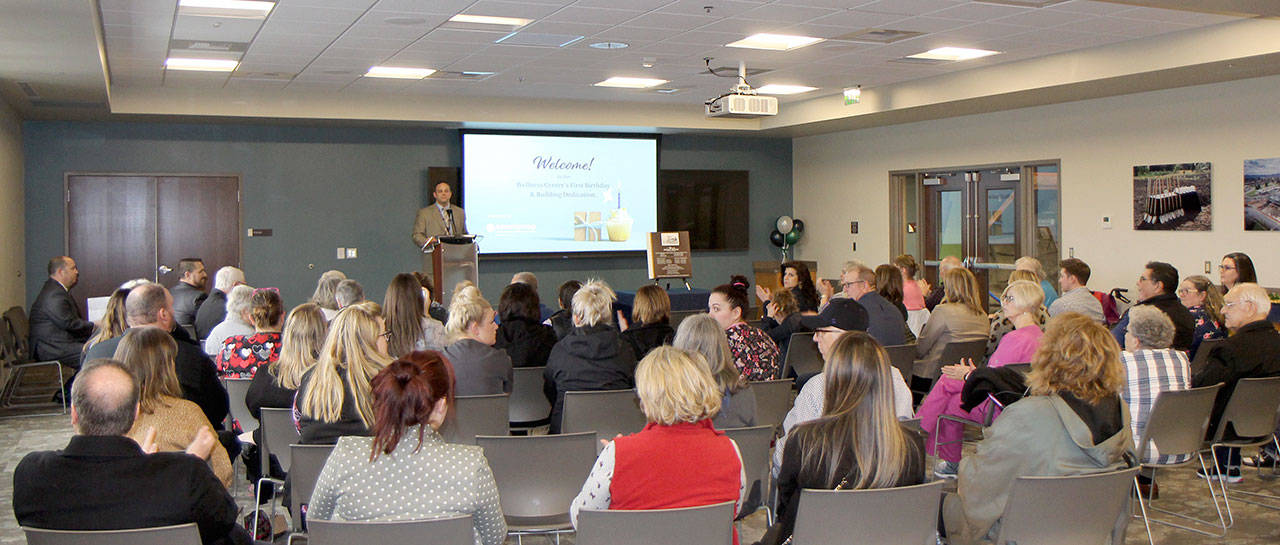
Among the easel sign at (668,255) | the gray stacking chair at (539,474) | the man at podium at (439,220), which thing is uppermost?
the man at podium at (439,220)

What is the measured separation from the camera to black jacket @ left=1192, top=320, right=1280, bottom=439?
5.44 meters

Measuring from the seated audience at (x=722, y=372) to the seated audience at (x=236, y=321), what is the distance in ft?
9.68

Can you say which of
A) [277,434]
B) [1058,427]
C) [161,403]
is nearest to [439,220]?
[277,434]

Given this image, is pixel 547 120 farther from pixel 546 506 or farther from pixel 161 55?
pixel 546 506

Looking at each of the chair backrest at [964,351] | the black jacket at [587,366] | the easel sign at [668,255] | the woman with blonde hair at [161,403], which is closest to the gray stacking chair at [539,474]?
the woman with blonde hair at [161,403]

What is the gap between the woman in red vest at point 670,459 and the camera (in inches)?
117

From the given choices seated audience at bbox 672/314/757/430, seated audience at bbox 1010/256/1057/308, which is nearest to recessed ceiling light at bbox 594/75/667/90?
seated audience at bbox 1010/256/1057/308

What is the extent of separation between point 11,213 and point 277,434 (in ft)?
26.7

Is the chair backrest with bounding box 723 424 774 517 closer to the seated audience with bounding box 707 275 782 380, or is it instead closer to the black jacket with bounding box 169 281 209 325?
the seated audience with bounding box 707 275 782 380

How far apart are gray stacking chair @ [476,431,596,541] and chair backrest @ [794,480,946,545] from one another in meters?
1.13

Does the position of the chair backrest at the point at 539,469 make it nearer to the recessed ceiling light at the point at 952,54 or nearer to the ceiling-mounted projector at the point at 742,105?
the ceiling-mounted projector at the point at 742,105

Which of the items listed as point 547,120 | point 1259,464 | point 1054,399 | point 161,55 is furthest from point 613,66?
point 1054,399

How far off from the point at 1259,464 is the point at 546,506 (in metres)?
4.79

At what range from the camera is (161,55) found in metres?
9.13
